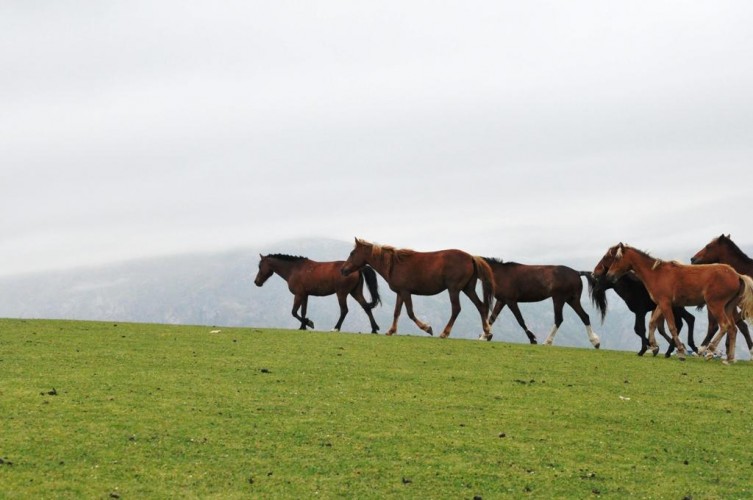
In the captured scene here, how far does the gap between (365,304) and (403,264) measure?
8.88 ft

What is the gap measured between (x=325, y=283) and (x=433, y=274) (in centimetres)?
447

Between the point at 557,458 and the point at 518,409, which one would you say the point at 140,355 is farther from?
the point at 557,458

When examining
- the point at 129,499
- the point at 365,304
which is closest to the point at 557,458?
the point at 129,499

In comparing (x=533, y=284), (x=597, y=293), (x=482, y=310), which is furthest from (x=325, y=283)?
(x=597, y=293)

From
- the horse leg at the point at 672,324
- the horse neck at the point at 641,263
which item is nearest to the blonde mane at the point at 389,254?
the horse neck at the point at 641,263

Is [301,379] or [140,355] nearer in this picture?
[301,379]

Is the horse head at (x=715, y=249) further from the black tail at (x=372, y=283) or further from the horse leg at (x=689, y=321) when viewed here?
the black tail at (x=372, y=283)

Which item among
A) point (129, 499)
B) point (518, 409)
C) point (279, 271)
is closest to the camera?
point (129, 499)

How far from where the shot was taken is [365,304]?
1091 inches

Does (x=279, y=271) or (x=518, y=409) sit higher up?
(x=279, y=271)

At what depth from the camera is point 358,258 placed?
2664cm

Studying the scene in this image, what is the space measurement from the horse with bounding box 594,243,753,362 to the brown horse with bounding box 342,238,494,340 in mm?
4901

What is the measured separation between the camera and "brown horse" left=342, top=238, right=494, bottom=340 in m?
25.3

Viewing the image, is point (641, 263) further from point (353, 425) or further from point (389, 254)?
point (353, 425)
